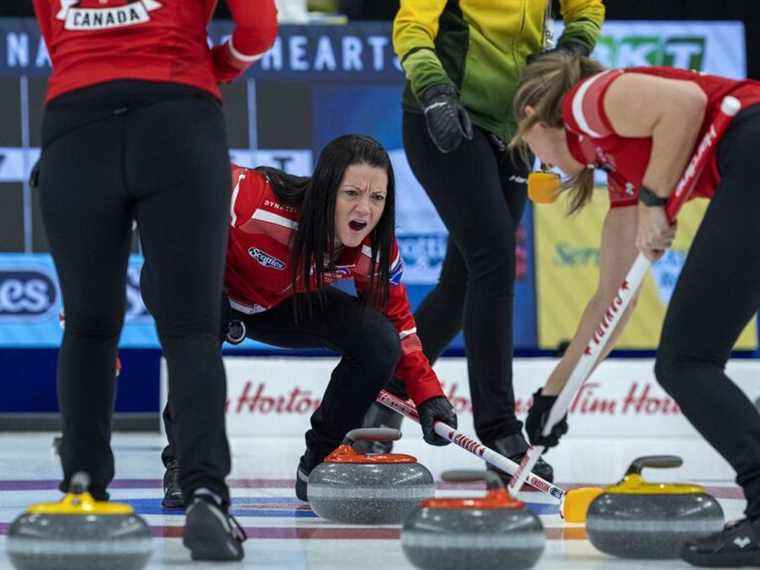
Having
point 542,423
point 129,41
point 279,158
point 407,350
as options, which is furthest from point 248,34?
point 279,158

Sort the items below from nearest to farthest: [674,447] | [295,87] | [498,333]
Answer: [498,333] → [674,447] → [295,87]

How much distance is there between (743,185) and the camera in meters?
2.35

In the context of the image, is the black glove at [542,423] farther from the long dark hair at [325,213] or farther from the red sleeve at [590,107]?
the long dark hair at [325,213]

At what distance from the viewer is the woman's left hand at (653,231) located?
2379 millimetres

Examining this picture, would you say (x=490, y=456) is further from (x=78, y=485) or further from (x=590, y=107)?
(x=78, y=485)

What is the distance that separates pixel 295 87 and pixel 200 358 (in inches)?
147

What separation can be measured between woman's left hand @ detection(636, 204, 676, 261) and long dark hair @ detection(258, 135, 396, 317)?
89 centimetres

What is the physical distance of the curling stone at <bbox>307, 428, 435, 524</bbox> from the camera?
9.47 feet

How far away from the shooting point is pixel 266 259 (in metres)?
3.23

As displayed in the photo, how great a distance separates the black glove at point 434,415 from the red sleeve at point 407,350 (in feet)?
0.05

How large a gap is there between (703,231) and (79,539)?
43.3 inches

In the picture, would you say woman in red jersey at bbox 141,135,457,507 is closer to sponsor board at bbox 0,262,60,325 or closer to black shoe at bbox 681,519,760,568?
black shoe at bbox 681,519,760,568

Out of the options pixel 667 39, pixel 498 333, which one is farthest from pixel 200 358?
pixel 667 39

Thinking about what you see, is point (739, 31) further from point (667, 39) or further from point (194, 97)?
point (194, 97)
